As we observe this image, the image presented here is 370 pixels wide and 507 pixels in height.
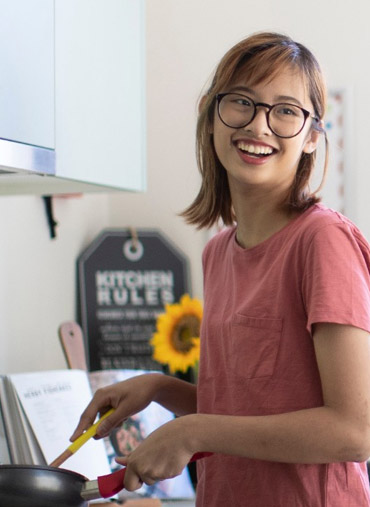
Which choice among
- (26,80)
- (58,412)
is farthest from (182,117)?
(26,80)

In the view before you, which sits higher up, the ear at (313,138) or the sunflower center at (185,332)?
the ear at (313,138)

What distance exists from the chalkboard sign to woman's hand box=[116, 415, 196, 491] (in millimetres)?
1428

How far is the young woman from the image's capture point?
97 centimetres

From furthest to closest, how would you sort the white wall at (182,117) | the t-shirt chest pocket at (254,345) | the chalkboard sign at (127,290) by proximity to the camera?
1. the chalkboard sign at (127,290)
2. the white wall at (182,117)
3. the t-shirt chest pocket at (254,345)

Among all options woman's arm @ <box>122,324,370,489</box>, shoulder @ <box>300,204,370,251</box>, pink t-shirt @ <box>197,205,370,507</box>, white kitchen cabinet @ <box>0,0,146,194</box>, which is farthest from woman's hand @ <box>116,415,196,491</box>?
white kitchen cabinet @ <box>0,0,146,194</box>

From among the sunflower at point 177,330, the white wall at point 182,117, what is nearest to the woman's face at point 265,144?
the white wall at point 182,117

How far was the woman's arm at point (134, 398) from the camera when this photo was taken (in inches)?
47.6

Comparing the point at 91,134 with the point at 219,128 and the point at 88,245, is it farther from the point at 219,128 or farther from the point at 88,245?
the point at 88,245

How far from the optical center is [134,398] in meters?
1.23

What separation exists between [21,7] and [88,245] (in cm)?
128

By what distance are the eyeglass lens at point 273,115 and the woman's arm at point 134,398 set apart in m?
0.41

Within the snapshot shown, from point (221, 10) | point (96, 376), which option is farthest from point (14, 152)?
point (221, 10)

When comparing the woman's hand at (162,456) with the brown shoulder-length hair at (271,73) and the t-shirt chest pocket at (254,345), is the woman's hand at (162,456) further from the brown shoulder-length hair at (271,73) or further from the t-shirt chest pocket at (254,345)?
the brown shoulder-length hair at (271,73)

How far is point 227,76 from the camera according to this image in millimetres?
1160
